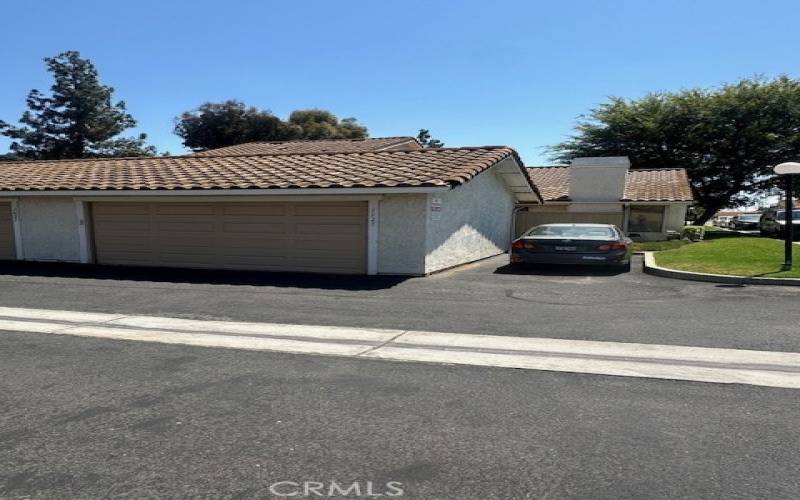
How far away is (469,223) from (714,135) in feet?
86.5

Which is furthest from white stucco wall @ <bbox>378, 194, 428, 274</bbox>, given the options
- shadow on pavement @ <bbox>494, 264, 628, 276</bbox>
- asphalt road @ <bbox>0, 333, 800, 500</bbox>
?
asphalt road @ <bbox>0, 333, 800, 500</bbox>

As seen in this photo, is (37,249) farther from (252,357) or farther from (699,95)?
(699,95)

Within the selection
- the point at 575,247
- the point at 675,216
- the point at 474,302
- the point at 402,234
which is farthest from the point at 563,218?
the point at 474,302

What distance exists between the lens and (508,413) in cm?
392

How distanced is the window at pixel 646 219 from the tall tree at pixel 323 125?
27.9 m

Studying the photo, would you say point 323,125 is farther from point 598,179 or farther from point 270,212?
point 270,212

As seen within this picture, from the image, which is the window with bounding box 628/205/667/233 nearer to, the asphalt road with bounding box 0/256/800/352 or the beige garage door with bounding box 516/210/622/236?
the beige garage door with bounding box 516/210/622/236

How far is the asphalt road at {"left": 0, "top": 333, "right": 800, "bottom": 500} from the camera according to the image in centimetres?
295

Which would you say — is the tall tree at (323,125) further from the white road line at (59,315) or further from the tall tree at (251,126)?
the white road line at (59,315)

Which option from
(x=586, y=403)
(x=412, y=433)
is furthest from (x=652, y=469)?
(x=412, y=433)

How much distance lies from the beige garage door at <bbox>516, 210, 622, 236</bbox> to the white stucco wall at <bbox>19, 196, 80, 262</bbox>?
16.1m

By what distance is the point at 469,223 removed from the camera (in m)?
15.0

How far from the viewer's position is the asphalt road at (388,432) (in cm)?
295

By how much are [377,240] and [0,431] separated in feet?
29.4
